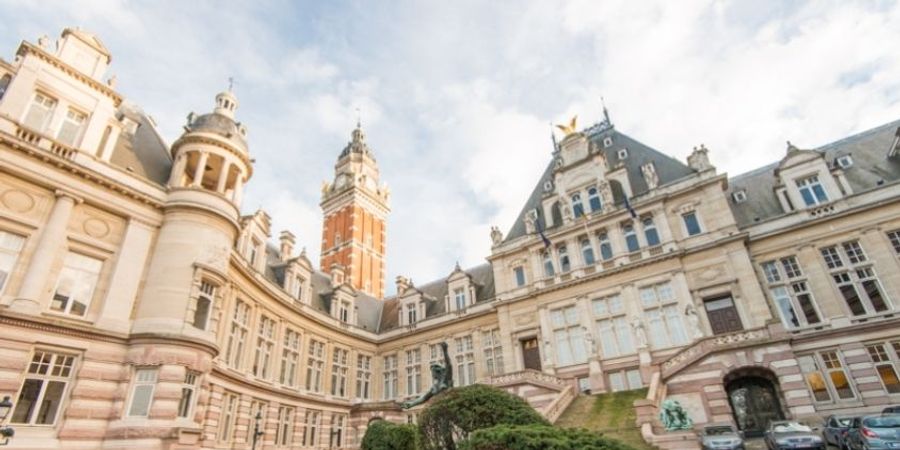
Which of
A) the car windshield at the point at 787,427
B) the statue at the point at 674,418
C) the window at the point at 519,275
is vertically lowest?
the car windshield at the point at 787,427

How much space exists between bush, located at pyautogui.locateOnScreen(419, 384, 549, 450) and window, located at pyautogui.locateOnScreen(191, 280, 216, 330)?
37.8 ft

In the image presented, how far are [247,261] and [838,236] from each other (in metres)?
30.9

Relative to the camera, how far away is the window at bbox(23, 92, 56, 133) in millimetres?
16766

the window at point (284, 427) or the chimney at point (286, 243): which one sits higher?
the chimney at point (286, 243)

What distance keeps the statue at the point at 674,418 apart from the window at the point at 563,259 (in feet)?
41.7

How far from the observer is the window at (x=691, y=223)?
986 inches

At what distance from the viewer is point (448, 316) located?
108 ft

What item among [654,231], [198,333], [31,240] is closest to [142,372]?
[198,333]

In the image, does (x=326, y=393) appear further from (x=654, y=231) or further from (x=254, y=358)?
(x=654, y=231)

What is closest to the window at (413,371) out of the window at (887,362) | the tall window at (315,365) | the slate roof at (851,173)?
the tall window at (315,365)

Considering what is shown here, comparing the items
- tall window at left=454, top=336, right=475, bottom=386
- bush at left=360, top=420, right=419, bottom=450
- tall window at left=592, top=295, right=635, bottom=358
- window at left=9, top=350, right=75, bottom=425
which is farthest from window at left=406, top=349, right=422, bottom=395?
window at left=9, top=350, right=75, bottom=425

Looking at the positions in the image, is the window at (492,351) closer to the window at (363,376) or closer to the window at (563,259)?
the window at (563,259)

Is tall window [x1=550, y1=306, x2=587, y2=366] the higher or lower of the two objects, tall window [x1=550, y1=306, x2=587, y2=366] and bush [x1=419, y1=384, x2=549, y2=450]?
the higher

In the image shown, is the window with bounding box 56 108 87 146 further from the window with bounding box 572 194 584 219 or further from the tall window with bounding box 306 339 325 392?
the window with bounding box 572 194 584 219
